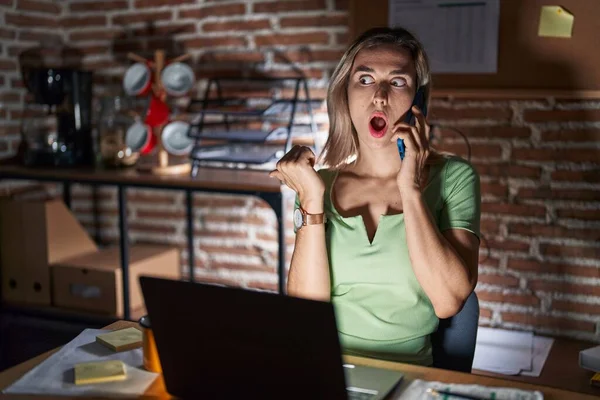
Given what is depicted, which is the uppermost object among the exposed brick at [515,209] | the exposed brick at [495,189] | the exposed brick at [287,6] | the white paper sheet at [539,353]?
the exposed brick at [287,6]

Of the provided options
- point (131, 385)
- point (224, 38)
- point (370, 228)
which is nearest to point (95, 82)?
point (224, 38)

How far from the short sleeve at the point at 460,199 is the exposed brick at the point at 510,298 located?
1.29 m

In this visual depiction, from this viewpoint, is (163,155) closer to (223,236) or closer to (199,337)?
(223,236)

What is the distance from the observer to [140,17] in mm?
3404

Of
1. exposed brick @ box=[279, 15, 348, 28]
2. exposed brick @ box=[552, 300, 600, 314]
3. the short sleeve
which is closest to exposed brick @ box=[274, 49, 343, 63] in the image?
exposed brick @ box=[279, 15, 348, 28]

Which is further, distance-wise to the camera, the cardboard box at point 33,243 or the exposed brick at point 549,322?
the cardboard box at point 33,243

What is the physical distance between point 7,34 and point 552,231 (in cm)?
258

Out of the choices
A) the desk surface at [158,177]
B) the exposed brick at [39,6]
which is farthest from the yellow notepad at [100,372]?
the exposed brick at [39,6]

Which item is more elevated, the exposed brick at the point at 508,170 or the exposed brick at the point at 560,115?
the exposed brick at the point at 560,115

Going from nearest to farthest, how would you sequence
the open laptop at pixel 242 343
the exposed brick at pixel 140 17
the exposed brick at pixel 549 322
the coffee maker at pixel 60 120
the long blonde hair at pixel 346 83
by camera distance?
the open laptop at pixel 242 343
the long blonde hair at pixel 346 83
the exposed brick at pixel 549 322
the coffee maker at pixel 60 120
the exposed brick at pixel 140 17

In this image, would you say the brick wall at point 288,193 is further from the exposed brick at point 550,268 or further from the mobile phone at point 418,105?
the mobile phone at point 418,105

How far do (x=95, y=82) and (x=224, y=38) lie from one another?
2.50 ft

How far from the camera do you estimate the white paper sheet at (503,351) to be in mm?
2535

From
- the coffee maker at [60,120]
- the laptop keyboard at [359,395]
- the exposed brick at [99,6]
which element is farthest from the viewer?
the exposed brick at [99,6]
